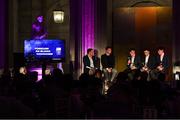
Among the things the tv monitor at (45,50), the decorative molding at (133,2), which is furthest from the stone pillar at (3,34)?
Answer: the decorative molding at (133,2)

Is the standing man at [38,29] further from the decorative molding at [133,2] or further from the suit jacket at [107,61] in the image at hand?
the suit jacket at [107,61]

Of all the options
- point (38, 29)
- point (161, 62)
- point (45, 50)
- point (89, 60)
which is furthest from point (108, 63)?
point (38, 29)

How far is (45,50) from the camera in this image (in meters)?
16.7

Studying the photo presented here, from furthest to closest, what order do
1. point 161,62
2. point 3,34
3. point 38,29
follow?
point 38,29 < point 3,34 < point 161,62

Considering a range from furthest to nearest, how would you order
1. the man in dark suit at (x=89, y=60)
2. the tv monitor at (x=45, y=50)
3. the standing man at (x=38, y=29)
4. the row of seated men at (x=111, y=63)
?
the standing man at (x=38, y=29) → the tv monitor at (x=45, y=50) → the man in dark suit at (x=89, y=60) → the row of seated men at (x=111, y=63)

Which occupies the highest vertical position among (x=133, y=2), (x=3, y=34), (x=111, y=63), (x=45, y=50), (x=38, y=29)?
(x=133, y=2)

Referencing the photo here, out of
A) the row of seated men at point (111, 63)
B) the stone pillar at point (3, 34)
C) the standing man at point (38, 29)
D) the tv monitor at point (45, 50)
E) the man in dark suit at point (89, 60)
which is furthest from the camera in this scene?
the standing man at point (38, 29)

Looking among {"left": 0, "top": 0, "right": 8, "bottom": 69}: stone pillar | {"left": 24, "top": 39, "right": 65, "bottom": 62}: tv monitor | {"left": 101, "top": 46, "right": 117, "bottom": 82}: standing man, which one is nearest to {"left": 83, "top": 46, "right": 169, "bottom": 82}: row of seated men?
{"left": 101, "top": 46, "right": 117, "bottom": 82}: standing man

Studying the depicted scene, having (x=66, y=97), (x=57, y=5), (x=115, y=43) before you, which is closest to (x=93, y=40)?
(x=115, y=43)

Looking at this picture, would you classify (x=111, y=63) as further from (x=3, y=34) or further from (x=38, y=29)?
(x=38, y=29)

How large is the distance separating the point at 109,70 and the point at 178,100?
9.56m

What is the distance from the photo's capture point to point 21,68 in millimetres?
15125

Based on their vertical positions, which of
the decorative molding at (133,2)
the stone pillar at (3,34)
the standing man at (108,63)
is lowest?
the standing man at (108,63)

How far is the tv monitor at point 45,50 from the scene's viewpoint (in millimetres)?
16609
